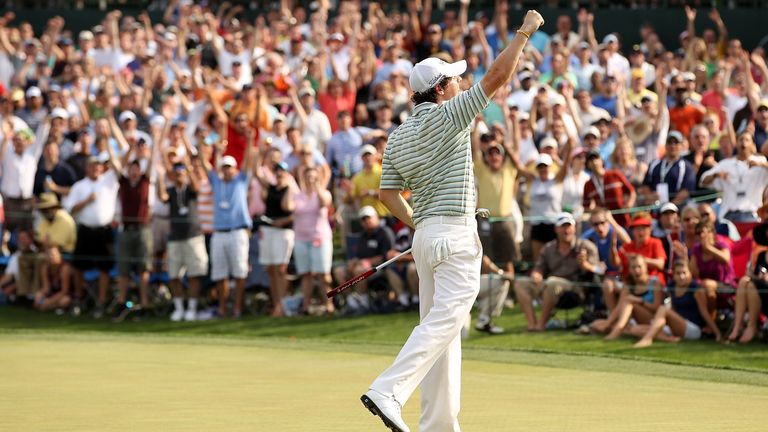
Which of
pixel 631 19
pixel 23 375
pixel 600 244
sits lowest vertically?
pixel 23 375

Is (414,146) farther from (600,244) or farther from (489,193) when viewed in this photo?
(489,193)

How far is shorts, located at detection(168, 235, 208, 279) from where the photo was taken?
60.5 ft

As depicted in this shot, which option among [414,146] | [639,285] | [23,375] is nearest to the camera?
[414,146]

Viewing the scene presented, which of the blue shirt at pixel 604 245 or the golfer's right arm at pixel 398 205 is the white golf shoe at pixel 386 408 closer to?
the golfer's right arm at pixel 398 205

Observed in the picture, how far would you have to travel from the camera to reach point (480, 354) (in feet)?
46.6

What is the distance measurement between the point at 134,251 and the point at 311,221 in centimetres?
252

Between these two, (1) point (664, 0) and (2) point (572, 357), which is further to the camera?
(1) point (664, 0)

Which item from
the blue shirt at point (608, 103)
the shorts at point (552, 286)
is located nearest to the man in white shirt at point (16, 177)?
the shorts at point (552, 286)

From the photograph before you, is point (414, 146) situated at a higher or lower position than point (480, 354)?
higher

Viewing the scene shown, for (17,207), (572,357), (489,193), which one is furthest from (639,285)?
(17,207)

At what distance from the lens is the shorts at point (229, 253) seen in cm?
1809

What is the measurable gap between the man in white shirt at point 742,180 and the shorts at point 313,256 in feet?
15.4

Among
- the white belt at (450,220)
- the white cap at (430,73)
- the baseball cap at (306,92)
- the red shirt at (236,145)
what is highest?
the baseball cap at (306,92)

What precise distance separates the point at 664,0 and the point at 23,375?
47.9 feet
